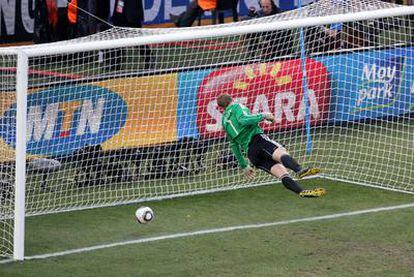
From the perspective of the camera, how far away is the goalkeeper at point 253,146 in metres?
14.2

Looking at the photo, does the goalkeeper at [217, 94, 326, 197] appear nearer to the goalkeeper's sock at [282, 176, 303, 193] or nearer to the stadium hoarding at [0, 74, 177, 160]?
the goalkeeper's sock at [282, 176, 303, 193]

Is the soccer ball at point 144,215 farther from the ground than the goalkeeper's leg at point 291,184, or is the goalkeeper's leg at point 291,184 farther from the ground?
the goalkeeper's leg at point 291,184

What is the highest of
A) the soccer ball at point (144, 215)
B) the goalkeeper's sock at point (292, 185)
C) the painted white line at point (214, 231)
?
the goalkeeper's sock at point (292, 185)

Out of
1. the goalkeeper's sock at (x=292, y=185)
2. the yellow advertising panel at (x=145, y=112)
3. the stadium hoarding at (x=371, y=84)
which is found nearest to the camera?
the goalkeeper's sock at (x=292, y=185)

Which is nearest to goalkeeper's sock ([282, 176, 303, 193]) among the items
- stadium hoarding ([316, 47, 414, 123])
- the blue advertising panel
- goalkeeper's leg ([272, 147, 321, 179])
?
goalkeeper's leg ([272, 147, 321, 179])

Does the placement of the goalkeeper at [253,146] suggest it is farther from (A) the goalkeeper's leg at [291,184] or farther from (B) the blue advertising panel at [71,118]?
(B) the blue advertising panel at [71,118]

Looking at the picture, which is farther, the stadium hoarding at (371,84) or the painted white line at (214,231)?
the stadium hoarding at (371,84)

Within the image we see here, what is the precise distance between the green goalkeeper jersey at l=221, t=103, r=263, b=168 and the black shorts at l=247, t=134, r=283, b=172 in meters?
0.07

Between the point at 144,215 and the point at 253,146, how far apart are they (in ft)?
5.68

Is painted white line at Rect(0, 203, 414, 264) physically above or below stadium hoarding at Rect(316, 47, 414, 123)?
below

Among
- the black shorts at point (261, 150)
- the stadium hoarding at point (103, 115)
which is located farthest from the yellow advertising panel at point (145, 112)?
the black shorts at point (261, 150)

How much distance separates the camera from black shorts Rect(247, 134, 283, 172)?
14.4 m

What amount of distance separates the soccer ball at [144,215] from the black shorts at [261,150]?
154 cm

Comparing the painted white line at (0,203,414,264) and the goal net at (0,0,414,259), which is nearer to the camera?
the painted white line at (0,203,414,264)
